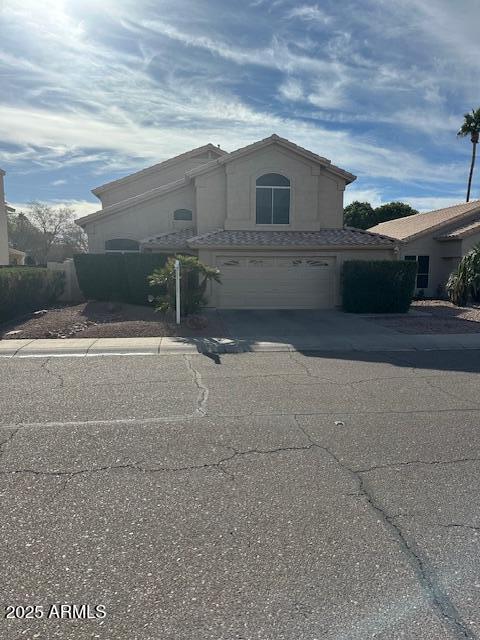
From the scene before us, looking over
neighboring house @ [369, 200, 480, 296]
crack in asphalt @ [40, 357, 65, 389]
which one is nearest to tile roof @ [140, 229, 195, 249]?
crack in asphalt @ [40, 357, 65, 389]

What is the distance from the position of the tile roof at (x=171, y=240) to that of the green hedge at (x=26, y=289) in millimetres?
3927

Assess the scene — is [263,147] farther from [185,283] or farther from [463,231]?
[463,231]

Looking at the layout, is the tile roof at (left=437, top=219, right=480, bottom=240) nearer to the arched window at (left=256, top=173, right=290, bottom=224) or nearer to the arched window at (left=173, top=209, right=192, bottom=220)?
the arched window at (left=256, top=173, right=290, bottom=224)

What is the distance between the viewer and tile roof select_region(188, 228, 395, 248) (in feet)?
57.0

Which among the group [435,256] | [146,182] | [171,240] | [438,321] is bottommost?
[438,321]

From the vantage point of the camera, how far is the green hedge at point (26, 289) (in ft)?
43.0

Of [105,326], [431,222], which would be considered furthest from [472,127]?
[105,326]

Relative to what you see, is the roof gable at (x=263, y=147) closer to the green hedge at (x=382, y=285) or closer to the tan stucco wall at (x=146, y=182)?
the green hedge at (x=382, y=285)

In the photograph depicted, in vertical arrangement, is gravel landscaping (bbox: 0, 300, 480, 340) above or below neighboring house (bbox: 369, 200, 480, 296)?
below

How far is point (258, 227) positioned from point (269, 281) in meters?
2.76

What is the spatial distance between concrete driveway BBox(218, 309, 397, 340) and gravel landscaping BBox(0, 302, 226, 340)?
738 mm

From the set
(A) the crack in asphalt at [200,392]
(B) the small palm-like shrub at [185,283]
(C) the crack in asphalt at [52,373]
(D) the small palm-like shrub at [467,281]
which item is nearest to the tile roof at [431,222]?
(D) the small palm-like shrub at [467,281]

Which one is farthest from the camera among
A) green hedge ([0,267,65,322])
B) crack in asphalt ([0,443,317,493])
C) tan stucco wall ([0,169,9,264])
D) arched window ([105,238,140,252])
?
tan stucco wall ([0,169,9,264])

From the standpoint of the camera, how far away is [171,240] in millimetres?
18781
